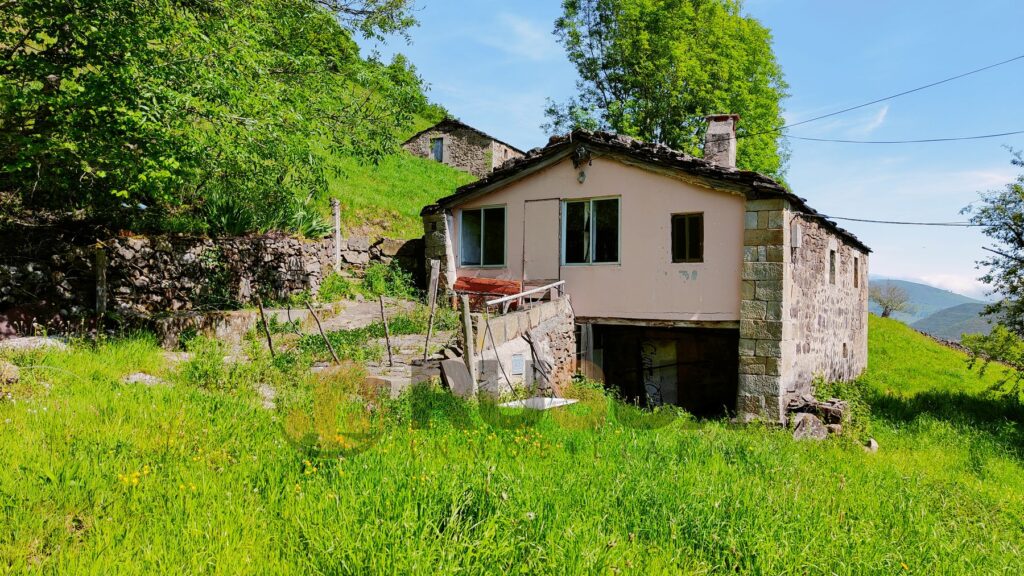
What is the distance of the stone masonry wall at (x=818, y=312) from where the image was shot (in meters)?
10.5

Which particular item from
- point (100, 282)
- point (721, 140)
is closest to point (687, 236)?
point (721, 140)

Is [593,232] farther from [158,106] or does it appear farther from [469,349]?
[158,106]

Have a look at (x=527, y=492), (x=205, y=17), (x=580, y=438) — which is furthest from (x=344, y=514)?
(x=205, y=17)

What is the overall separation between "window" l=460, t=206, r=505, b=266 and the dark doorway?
11.5 feet

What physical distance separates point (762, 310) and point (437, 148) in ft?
90.3

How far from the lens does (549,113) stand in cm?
2530

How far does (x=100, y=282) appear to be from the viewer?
30.3 ft

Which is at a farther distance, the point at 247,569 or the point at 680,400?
the point at 680,400

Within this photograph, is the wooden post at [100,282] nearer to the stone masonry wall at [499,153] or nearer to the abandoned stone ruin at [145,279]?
the abandoned stone ruin at [145,279]

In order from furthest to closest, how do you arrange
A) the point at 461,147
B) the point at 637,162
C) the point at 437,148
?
1. the point at 437,148
2. the point at 461,147
3. the point at 637,162

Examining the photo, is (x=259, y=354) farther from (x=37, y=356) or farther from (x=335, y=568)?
(x=335, y=568)

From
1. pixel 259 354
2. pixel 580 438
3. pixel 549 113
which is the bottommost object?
pixel 580 438

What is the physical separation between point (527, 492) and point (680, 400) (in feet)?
35.8

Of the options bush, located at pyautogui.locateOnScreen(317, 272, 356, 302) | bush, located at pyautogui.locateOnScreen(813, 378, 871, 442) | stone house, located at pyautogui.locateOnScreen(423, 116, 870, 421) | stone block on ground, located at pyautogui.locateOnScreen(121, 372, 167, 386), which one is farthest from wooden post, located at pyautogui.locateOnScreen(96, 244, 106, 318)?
bush, located at pyautogui.locateOnScreen(813, 378, 871, 442)
